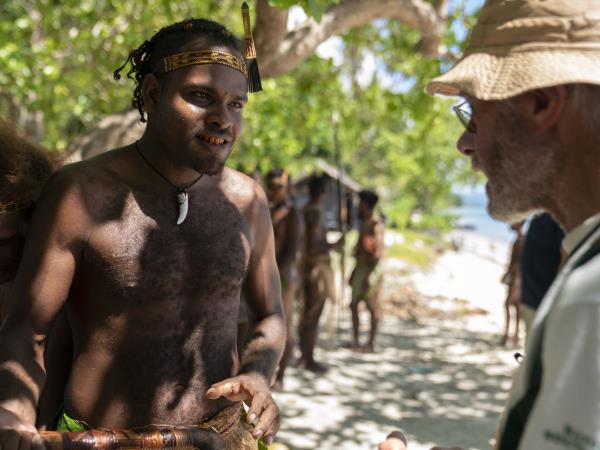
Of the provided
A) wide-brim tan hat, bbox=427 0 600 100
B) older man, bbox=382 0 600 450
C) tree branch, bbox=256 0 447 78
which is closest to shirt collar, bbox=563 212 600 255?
older man, bbox=382 0 600 450

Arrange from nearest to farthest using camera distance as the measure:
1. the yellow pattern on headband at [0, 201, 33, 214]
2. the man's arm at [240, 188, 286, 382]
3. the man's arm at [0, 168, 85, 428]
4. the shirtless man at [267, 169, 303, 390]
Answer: the man's arm at [0, 168, 85, 428] → the yellow pattern on headband at [0, 201, 33, 214] → the man's arm at [240, 188, 286, 382] → the shirtless man at [267, 169, 303, 390]

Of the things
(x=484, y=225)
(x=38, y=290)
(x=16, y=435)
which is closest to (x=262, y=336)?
(x=38, y=290)

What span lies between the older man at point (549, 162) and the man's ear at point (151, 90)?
3.56 feet

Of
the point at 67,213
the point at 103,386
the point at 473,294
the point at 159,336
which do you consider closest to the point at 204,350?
the point at 159,336

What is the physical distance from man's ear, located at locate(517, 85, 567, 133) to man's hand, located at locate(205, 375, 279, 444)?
118 cm

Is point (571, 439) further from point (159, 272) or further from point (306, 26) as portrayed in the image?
point (306, 26)

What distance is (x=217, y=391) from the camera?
1.87 m

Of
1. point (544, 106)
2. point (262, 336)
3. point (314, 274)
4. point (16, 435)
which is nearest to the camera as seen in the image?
point (544, 106)

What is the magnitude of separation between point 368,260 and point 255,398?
22.4 feet

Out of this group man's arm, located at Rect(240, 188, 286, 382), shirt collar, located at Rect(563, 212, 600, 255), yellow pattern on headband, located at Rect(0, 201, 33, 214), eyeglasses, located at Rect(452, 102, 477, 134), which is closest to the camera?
shirt collar, located at Rect(563, 212, 600, 255)

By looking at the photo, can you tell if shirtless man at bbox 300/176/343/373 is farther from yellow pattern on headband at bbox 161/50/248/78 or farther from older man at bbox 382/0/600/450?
older man at bbox 382/0/600/450

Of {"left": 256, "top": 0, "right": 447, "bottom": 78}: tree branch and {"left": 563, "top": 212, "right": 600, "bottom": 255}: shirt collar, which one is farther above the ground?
{"left": 256, "top": 0, "right": 447, "bottom": 78}: tree branch

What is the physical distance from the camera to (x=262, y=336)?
2.28 meters

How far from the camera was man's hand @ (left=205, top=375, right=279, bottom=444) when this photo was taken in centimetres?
190
